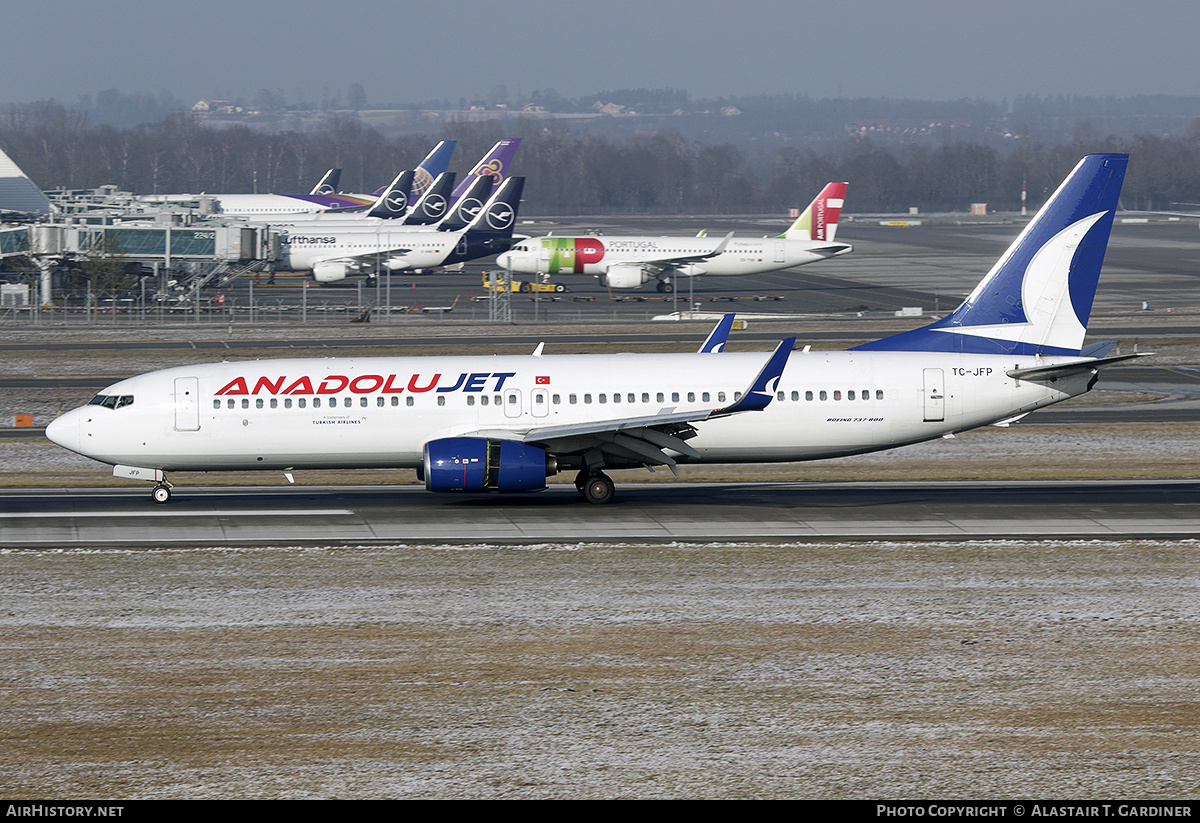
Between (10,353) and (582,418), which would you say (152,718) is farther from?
(10,353)

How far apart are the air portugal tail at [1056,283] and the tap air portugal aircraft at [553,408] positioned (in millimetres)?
1114

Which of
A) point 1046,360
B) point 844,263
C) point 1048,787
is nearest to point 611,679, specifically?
point 1048,787

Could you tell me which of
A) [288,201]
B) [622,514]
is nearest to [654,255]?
[288,201]

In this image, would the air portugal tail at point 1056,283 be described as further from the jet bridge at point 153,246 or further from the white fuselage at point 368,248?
the white fuselage at point 368,248

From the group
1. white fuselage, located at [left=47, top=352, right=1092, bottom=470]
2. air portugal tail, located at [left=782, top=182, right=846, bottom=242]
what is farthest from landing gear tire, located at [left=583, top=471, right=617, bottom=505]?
air portugal tail, located at [left=782, top=182, right=846, bottom=242]

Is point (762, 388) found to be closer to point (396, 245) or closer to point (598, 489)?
point (598, 489)

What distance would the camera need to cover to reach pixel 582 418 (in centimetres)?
3684

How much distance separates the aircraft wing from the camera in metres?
34.3

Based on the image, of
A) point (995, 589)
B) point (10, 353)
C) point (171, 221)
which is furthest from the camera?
point (171, 221)

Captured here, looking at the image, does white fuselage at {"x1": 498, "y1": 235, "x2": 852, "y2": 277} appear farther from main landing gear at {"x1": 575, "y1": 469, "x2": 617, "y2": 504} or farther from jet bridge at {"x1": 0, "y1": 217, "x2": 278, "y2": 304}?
main landing gear at {"x1": 575, "y1": 469, "x2": 617, "y2": 504}

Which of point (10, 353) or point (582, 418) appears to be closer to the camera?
point (582, 418)

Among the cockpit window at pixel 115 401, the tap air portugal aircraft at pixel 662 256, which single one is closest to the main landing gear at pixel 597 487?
the cockpit window at pixel 115 401

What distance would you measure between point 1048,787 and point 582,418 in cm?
2099

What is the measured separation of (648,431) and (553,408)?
2.80 meters
